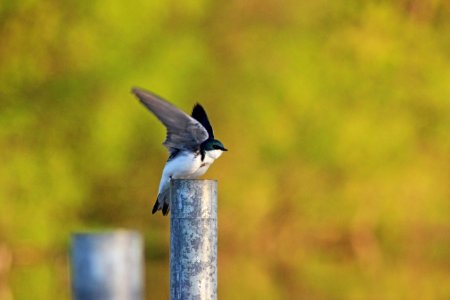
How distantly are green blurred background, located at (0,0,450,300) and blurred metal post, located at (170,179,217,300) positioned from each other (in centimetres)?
1227

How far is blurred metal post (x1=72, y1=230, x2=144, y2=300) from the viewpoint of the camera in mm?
3814

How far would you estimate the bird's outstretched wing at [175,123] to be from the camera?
569 cm

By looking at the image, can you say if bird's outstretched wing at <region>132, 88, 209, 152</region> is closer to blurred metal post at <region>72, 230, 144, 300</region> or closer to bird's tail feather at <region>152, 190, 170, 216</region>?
bird's tail feather at <region>152, 190, 170, 216</region>

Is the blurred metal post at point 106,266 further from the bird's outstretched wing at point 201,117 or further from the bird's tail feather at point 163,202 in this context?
the bird's outstretched wing at point 201,117

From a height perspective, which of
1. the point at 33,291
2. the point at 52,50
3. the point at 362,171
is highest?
the point at 52,50

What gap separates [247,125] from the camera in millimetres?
18594

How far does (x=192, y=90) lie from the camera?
18266mm

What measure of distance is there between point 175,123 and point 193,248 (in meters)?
1.55

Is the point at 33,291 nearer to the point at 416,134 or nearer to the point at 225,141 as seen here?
the point at 225,141

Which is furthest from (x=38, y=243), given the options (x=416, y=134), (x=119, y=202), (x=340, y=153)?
(x=416, y=134)

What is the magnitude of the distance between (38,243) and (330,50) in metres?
4.88

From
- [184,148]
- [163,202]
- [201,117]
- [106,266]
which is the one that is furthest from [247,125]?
[106,266]

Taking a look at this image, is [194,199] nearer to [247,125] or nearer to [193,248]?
[193,248]

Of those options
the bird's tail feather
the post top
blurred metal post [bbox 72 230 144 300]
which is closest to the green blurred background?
the bird's tail feather
